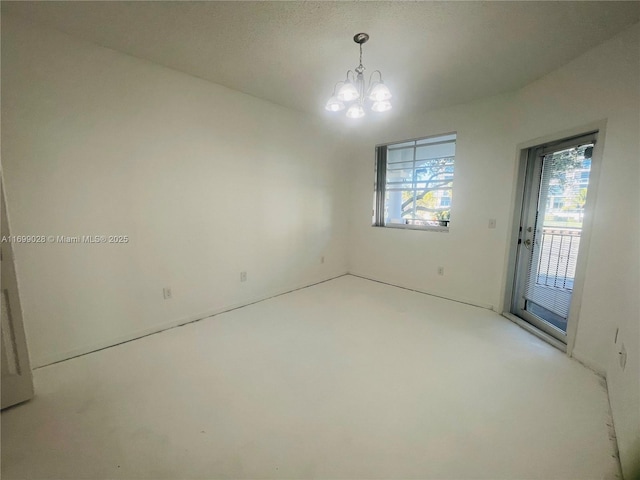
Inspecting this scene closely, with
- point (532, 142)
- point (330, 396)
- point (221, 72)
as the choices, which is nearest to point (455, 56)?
point (532, 142)

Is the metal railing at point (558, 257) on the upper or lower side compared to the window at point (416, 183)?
lower

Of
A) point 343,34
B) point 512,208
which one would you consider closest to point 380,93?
point 343,34

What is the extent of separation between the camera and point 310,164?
12.8 feet

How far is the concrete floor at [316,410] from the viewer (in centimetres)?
131

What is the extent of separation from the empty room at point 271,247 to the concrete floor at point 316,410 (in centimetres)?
2

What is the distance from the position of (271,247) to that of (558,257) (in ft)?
10.3

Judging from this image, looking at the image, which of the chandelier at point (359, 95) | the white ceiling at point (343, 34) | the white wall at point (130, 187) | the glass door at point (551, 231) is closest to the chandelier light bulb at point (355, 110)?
the chandelier at point (359, 95)

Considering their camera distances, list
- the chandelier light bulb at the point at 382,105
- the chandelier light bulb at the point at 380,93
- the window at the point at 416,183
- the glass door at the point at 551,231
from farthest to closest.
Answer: the window at the point at 416,183 → the glass door at the point at 551,231 → the chandelier light bulb at the point at 382,105 → the chandelier light bulb at the point at 380,93

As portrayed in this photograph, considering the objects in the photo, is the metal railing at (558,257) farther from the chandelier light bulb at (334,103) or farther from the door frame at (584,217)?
the chandelier light bulb at (334,103)

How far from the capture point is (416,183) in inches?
153

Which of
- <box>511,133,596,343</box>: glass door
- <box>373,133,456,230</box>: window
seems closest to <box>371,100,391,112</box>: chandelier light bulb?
<box>511,133,596,343</box>: glass door

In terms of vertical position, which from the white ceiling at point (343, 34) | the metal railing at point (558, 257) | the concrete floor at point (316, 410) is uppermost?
the white ceiling at point (343, 34)

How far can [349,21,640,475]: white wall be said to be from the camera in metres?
1.77

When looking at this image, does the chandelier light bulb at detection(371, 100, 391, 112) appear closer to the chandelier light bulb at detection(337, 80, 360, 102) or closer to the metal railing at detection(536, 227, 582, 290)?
the chandelier light bulb at detection(337, 80, 360, 102)
